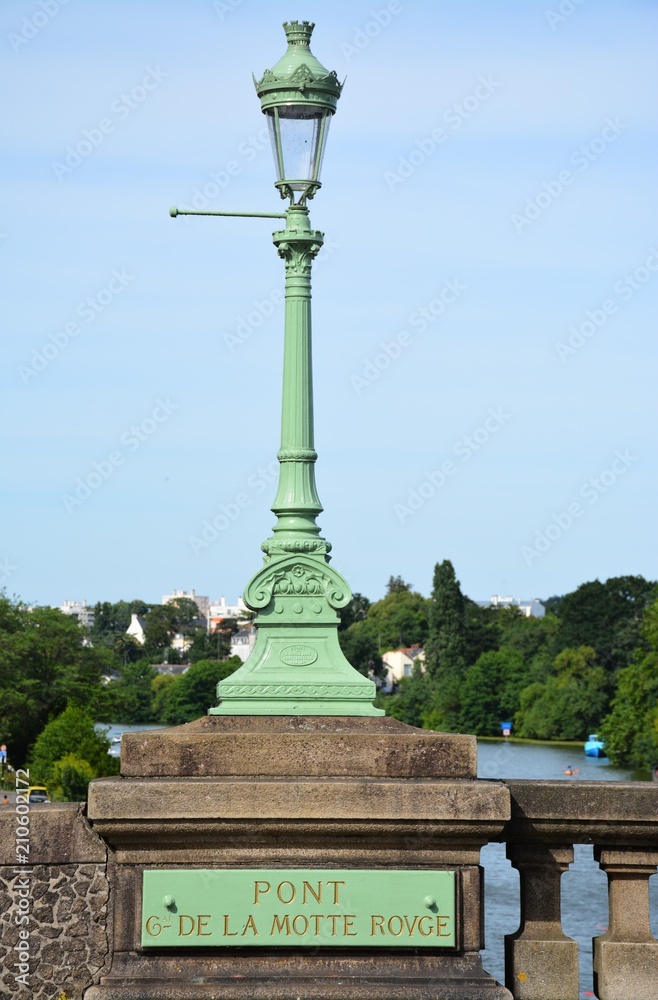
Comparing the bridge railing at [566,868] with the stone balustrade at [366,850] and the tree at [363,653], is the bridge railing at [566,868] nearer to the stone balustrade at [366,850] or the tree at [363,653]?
the stone balustrade at [366,850]

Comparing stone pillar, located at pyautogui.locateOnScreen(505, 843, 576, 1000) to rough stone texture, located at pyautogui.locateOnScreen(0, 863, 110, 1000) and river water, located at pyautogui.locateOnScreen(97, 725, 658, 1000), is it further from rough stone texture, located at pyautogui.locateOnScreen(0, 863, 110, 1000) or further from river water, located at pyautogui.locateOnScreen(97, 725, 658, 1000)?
rough stone texture, located at pyautogui.locateOnScreen(0, 863, 110, 1000)

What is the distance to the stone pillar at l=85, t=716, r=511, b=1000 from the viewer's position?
23.2ft

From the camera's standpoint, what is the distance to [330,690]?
7617 millimetres

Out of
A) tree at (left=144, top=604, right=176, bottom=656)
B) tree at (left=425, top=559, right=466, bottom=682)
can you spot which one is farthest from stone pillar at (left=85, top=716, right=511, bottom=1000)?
tree at (left=144, top=604, right=176, bottom=656)

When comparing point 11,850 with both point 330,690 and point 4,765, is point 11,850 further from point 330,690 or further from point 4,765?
point 4,765

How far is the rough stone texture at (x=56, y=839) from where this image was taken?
7.32m

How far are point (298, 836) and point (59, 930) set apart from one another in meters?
1.20

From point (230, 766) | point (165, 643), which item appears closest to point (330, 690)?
point (230, 766)

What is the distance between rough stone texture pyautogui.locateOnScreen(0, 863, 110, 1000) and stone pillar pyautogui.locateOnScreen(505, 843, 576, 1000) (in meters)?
1.91

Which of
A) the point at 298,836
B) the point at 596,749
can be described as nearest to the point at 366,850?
the point at 298,836

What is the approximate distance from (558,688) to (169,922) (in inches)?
3896

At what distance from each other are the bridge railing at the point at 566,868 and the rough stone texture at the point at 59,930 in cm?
192

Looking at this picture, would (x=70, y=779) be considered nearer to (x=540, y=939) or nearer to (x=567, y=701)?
(x=540, y=939)

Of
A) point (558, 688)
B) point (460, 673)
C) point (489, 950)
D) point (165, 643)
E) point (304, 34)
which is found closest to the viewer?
point (304, 34)
